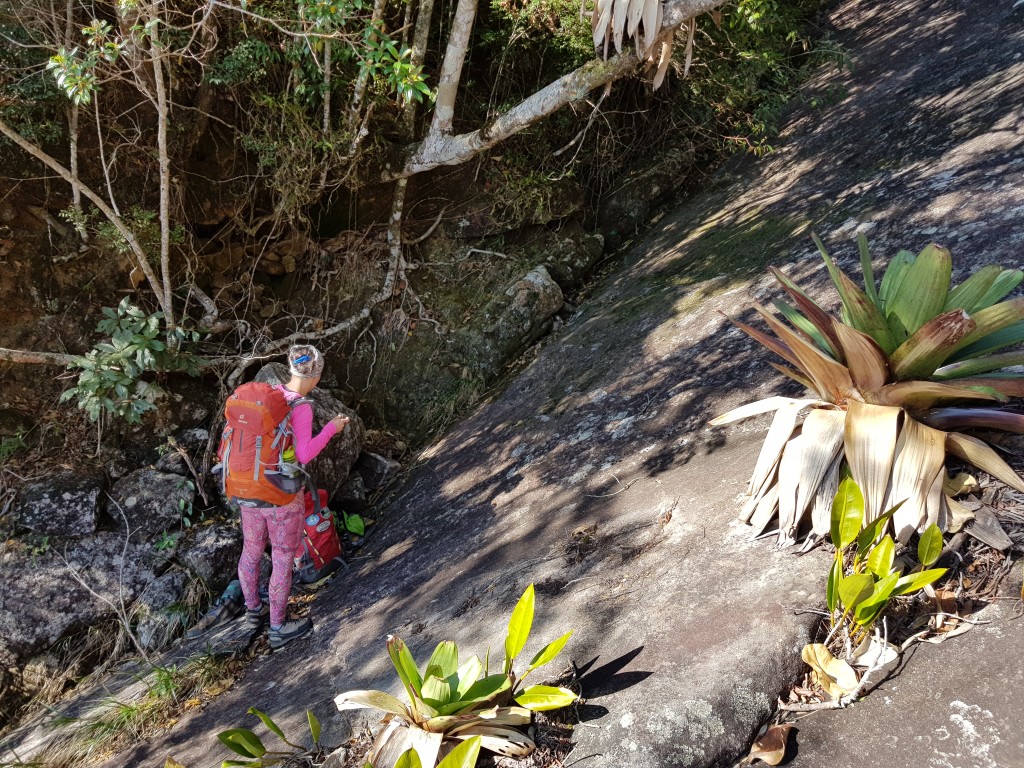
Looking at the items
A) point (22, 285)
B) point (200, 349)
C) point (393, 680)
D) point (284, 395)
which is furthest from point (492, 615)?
point (22, 285)

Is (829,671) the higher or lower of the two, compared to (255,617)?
lower

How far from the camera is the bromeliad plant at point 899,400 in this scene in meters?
2.22

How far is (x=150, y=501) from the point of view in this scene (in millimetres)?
5195

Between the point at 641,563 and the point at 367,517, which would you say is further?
the point at 367,517

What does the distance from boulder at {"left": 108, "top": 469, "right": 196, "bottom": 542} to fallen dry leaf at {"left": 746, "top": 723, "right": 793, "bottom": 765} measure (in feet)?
15.2

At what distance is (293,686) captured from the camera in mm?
3318

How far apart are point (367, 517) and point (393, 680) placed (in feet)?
7.93

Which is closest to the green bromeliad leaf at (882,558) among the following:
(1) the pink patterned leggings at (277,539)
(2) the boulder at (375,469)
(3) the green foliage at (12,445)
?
(1) the pink patterned leggings at (277,539)

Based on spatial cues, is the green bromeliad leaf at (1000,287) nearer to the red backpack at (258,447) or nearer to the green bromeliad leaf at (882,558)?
the green bromeliad leaf at (882,558)

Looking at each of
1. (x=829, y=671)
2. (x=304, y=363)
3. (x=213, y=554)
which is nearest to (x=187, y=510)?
(x=213, y=554)

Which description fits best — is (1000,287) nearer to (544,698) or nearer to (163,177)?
A: (544,698)

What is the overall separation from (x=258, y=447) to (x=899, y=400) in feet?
10.4

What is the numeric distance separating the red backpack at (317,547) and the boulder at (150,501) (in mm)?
1354

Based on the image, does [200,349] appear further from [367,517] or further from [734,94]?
[734,94]
